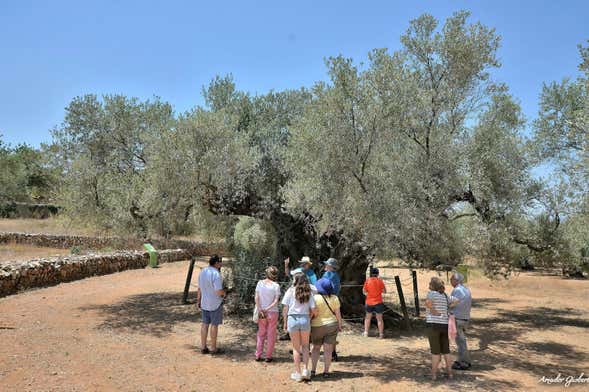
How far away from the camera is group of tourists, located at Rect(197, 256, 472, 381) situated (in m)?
7.06

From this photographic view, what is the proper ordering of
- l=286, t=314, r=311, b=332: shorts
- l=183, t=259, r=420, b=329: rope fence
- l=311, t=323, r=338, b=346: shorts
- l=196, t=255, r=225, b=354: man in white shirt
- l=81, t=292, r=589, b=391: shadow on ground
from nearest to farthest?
l=286, t=314, r=311, b=332: shorts, l=311, t=323, r=338, b=346: shorts, l=81, t=292, r=589, b=391: shadow on ground, l=196, t=255, r=225, b=354: man in white shirt, l=183, t=259, r=420, b=329: rope fence

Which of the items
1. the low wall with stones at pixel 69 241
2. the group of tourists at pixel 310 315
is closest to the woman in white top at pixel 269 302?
the group of tourists at pixel 310 315

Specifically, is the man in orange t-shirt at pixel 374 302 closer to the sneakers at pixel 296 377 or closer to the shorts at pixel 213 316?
the sneakers at pixel 296 377

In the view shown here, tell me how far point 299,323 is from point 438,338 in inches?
94.0

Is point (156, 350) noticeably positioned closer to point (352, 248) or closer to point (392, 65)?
point (352, 248)

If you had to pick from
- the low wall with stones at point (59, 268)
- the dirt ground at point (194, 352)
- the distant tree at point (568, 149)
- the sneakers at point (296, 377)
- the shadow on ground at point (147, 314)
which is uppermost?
the distant tree at point (568, 149)

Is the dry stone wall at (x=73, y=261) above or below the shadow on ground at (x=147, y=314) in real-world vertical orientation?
above

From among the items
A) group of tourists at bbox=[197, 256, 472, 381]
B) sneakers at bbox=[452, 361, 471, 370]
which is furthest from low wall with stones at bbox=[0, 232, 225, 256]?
sneakers at bbox=[452, 361, 471, 370]

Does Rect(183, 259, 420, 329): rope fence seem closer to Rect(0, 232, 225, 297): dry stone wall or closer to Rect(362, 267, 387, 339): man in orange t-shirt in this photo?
Rect(362, 267, 387, 339): man in orange t-shirt

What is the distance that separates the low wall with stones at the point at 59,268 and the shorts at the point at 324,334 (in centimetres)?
1139

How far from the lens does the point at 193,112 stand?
435 inches

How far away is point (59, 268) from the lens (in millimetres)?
16969

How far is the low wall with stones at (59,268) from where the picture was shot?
1417cm

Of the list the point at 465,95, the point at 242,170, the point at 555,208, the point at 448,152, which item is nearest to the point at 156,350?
the point at 242,170
